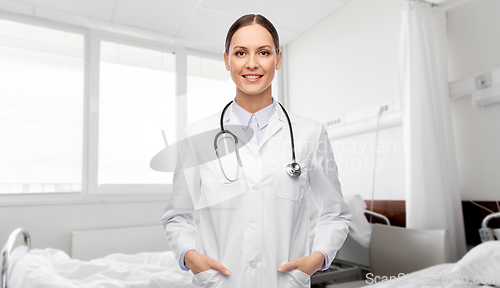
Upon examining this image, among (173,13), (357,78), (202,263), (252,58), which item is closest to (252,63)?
(252,58)

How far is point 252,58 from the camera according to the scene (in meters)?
0.70

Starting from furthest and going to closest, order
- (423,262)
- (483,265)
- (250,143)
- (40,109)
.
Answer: (40,109) → (423,262) → (483,265) → (250,143)

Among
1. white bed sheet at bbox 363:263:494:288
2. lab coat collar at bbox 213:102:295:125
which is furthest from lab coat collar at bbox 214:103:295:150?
white bed sheet at bbox 363:263:494:288

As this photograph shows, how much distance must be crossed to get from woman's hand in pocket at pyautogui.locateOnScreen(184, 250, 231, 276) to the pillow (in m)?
1.42

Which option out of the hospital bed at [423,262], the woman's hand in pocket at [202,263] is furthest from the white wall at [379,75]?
the woman's hand in pocket at [202,263]

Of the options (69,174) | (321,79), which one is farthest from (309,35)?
(69,174)

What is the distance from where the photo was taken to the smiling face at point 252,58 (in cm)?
70

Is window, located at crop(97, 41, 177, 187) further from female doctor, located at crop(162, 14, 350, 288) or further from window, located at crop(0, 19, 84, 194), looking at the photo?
female doctor, located at crop(162, 14, 350, 288)

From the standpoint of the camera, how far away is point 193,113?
387 cm

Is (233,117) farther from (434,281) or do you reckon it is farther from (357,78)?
(357,78)

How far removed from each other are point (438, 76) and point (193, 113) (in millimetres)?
2403

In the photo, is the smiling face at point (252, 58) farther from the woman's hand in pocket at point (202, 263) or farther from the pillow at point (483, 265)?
the pillow at point (483, 265)

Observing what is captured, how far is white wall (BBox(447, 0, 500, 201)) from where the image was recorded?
2.20 m

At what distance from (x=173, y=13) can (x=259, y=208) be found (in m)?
3.04
